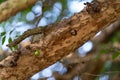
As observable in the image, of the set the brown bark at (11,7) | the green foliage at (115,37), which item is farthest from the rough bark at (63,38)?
the green foliage at (115,37)

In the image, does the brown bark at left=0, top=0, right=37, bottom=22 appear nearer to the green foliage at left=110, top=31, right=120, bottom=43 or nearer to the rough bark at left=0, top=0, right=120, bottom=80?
the rough bark at left=0, top=0, right=120, bottom=80

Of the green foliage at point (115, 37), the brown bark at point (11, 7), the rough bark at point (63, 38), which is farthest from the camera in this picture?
the green foliage at point (115, 37)

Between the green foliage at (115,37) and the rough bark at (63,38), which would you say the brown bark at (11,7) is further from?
the green foliage at (115,37)

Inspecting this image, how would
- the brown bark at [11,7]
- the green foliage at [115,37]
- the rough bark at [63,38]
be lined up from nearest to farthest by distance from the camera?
the rough bark at [63,38] < the brown bark at [11,7] < the green foliage at [115,37]

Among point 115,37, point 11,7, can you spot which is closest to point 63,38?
point 11,7

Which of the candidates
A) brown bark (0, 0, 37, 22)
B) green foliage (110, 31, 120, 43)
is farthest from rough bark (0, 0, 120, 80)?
green foliage (110, 31, 120, 43)

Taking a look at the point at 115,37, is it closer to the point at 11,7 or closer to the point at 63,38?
the point at 11,7

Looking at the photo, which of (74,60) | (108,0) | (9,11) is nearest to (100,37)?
(74,60)
